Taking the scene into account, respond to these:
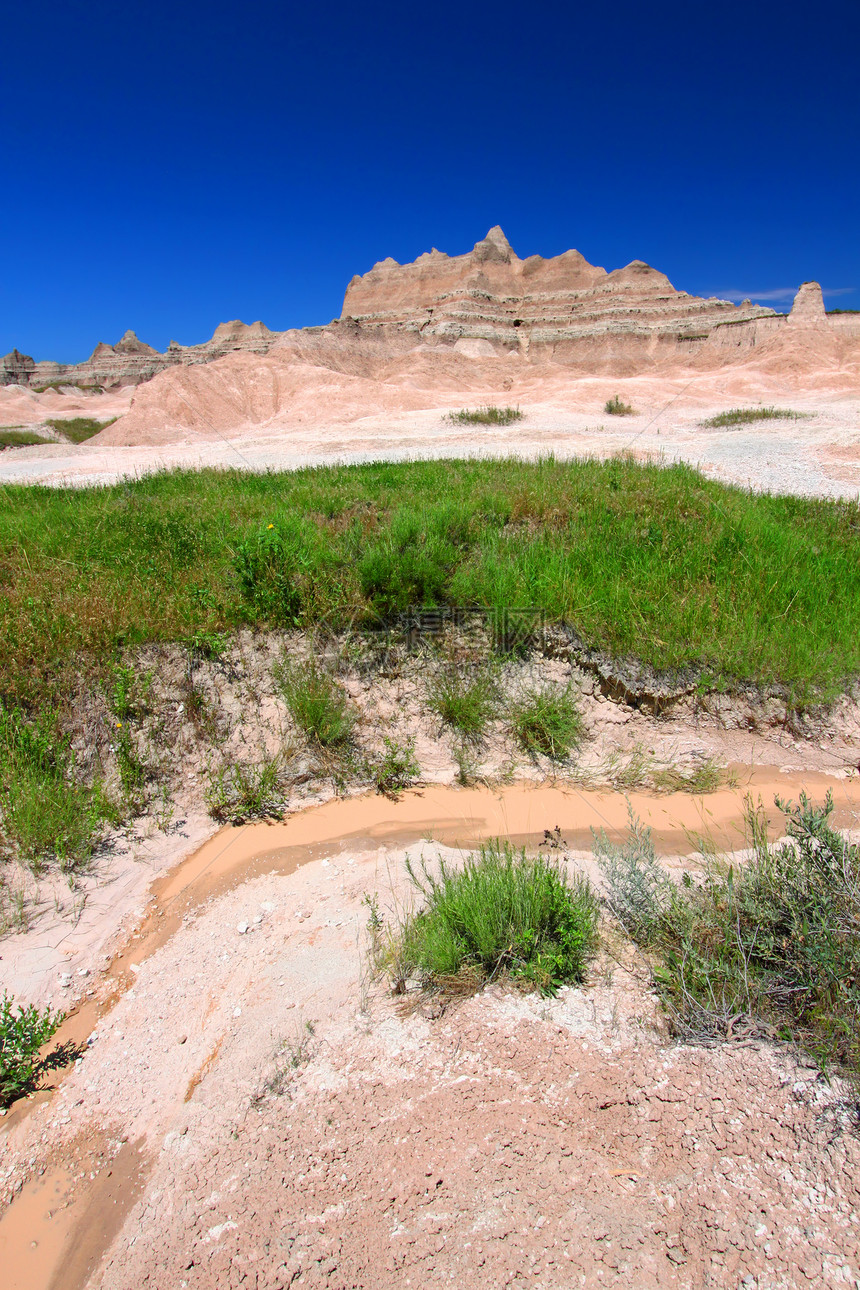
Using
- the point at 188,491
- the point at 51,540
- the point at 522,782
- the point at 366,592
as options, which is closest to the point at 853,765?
the point at 522,782

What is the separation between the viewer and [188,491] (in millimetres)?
8156

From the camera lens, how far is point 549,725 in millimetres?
4477

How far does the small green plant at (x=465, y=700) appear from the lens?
4551 mm

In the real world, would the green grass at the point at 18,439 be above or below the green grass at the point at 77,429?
below

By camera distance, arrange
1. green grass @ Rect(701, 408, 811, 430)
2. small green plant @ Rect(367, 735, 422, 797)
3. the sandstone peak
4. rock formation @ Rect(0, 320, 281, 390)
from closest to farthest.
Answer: small green plant @ Rect(367, 735, 422, 797), green grass @ Rect(701, 408, 811, 430), the sandstone peak, rock formation @ Rect(0, 320, 281, 390)

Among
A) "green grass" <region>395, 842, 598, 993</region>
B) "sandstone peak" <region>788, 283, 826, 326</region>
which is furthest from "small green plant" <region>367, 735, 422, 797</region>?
"sandstone peak" <region>788, 283, 826, 326</region>

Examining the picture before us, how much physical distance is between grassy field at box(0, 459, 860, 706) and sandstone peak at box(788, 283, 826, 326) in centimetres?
4035

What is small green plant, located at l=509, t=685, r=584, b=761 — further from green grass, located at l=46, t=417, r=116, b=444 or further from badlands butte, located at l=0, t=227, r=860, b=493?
green grass, located at l=46, t=417, r=116, b=444

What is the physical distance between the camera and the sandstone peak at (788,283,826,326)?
37406 mm

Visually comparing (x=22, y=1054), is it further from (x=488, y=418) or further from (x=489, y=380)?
(x=489, y=380)

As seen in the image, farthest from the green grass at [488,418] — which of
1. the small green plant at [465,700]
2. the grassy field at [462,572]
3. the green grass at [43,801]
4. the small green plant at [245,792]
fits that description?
the green grass at [43,801]

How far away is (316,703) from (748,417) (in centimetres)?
1771

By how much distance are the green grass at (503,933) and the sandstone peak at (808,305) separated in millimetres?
45921

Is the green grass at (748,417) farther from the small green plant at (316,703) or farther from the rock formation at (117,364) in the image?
the rock formation at (117,364)
